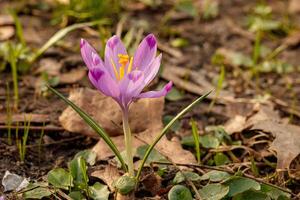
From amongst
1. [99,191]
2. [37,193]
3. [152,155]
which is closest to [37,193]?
[37,193]

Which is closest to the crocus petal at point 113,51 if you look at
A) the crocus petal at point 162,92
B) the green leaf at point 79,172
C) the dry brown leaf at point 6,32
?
the crocus petal at point 162,92

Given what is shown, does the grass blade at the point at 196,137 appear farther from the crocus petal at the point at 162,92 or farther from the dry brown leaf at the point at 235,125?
the crocus petal at the point at 162,92

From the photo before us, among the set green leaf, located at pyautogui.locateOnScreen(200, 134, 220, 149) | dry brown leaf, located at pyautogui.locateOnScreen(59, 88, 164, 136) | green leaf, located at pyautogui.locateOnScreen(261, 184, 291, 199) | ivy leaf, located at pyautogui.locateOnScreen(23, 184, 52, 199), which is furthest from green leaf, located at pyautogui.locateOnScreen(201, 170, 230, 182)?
ivy leaf, located at pyautogui.locateOnScreen(23, 184, 52, 199)

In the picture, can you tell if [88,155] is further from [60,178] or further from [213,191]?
[213,191]

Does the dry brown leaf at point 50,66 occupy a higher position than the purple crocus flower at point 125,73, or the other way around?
the purple crocus flower at point 125,73

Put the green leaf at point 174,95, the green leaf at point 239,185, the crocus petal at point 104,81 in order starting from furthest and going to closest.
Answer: the green leaf at point 174,95 → the green leaf at point 239,185 → the crocus petal at point 104,81

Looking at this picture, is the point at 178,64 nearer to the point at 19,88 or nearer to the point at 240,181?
the point at 19,88

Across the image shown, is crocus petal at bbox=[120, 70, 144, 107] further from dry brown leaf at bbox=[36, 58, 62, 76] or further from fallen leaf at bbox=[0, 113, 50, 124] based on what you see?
dry brown leaf at bbox=[36, 58, 62, 76]

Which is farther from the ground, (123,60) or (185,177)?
(123,60)
